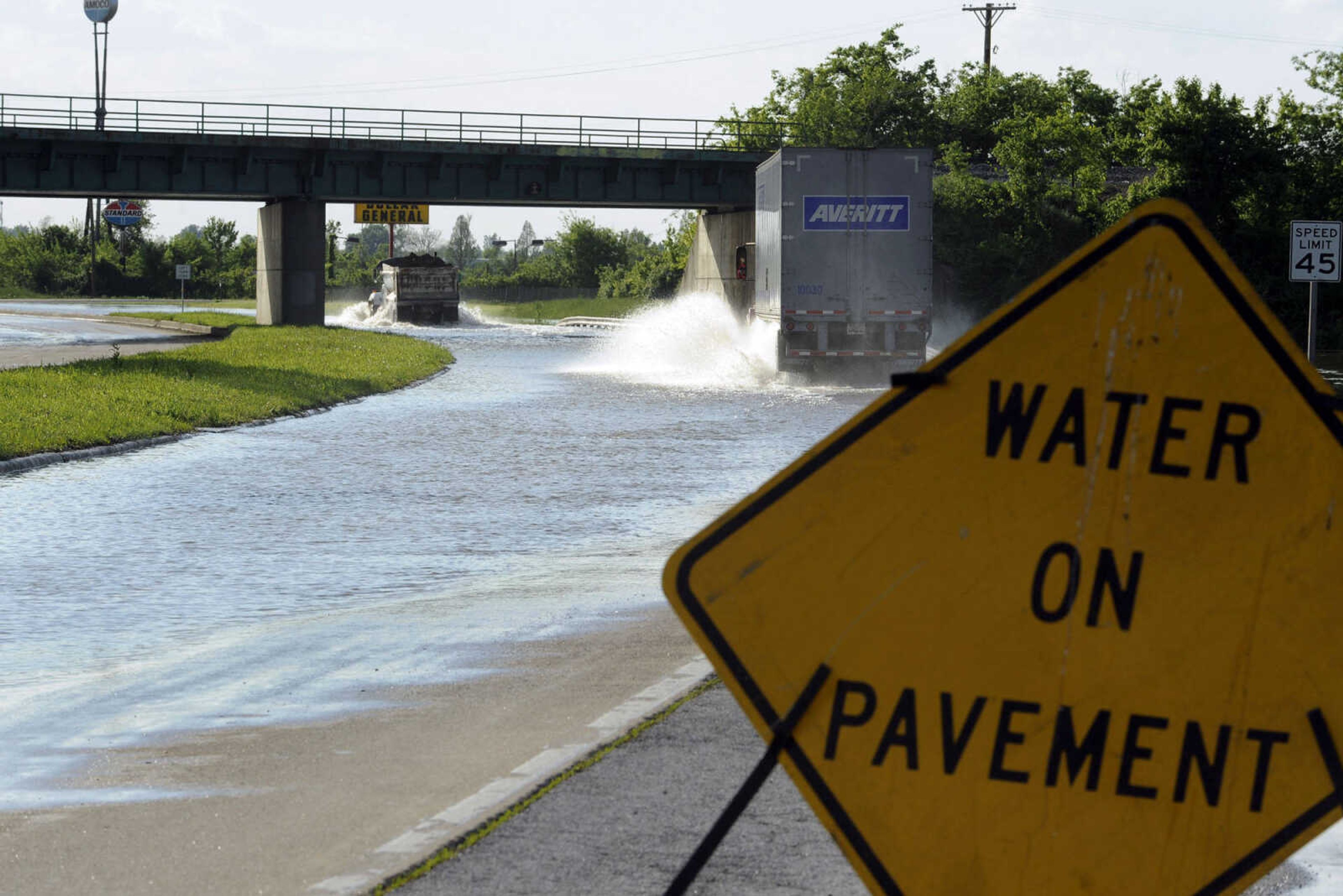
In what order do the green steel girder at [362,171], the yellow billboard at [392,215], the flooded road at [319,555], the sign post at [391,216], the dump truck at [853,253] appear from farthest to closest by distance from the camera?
the yellow billboard at [392,215] → the sign post at [391,216] → the green steel girder at [362,171] → the dump truck at [853,253] → the flooded road at [319,555]

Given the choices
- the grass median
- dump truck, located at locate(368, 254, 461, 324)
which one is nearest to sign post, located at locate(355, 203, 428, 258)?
dump truck, located at locate(368, 254, 461, 324)

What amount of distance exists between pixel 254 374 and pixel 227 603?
21.9 m

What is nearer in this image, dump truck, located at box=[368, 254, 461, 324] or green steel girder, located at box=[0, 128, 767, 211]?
green steel girder, located at box=[0, 128, 767, 211]

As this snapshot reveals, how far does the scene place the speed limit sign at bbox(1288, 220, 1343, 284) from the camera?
24531mm

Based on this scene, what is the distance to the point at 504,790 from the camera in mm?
6211

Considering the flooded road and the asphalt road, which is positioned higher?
the asphalt road

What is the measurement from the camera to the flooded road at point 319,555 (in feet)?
27.0

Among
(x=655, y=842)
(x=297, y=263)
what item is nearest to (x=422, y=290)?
(x=297, y=263)

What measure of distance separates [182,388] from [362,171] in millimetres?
37901

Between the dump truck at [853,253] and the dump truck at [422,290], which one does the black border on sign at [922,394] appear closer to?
the dump truck at [853,253]

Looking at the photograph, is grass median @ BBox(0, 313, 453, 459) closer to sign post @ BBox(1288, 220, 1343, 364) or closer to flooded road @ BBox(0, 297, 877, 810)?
flooded road @ BBox(0, 297, 877, 810)

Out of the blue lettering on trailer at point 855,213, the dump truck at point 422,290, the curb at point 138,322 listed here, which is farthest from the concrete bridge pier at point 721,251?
the blue lettering on trailer at point 855,213

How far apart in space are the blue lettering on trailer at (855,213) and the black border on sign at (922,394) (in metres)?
30.1

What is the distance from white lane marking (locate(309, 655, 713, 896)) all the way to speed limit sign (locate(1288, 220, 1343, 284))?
18985 millimetres
